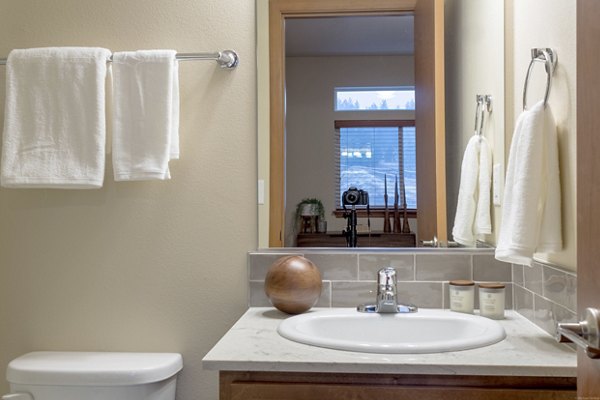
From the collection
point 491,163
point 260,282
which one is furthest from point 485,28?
point 260,282

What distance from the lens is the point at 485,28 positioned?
1673 millimetres

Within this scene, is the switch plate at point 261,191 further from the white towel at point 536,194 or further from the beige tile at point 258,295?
the white towel at point 536,194

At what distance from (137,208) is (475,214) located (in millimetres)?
1009

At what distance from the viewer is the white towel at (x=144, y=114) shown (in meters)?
1.57

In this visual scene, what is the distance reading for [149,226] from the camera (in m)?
1.69

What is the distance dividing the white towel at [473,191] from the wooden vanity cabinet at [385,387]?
2.01 ft

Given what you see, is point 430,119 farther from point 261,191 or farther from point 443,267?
point 261,191

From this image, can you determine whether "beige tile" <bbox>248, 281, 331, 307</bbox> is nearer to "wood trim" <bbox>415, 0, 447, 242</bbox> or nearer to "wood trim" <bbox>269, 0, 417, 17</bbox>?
"wood trim" <bbox>415, 0, 447, 242</bbox>

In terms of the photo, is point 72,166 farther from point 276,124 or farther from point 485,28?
point 485,28

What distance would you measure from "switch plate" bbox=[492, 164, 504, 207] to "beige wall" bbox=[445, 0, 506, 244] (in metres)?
0.03

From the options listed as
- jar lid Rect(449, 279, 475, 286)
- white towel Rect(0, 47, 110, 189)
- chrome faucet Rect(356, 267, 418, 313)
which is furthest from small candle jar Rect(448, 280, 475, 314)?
white towel Rect(0, 47, 110, 189)

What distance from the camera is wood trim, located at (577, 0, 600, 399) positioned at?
71cm

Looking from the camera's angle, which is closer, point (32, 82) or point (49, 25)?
point (32, 82)

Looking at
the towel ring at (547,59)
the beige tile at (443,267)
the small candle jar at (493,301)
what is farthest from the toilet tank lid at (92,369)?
the towel ring at (547,59)
